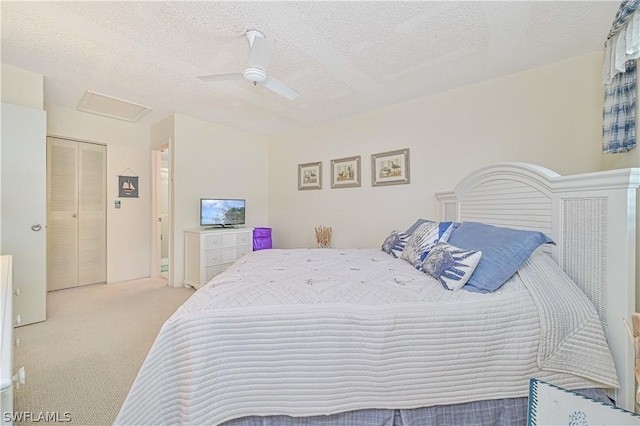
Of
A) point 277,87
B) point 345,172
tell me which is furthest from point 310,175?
point 277,87

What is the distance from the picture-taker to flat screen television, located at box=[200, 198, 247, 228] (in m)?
3.80

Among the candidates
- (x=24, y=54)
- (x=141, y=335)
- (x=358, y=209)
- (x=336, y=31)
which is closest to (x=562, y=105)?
(x=336, y=31)

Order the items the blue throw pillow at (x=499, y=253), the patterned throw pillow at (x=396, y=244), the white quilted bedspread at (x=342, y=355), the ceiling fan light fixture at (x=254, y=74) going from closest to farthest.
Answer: the white quilted bedspread at (x=342, y=355) → the blue throw pillow at (x=499, y=253) → the ceiling fan light fixture at (x=254, y=74) → the patterned throw pillow at (x=396, y=244)

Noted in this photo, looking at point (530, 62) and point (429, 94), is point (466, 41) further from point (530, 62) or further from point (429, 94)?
point (429, 94)

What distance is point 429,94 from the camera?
295 cm

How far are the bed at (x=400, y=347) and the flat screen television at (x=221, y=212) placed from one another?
2784 millimetres

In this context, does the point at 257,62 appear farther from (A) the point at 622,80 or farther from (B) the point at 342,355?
(A) the point at 622,80

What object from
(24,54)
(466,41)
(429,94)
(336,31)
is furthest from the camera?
(429,94)

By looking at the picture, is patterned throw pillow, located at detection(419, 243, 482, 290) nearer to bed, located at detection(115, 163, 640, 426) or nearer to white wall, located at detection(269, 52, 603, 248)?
bed, located at detection(115, 163, 640, 426)

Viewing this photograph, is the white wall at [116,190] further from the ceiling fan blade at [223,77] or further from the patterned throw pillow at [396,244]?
the patterned throw pillow at [396,244]

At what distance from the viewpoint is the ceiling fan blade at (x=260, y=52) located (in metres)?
1.81

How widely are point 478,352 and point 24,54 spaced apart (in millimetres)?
3885

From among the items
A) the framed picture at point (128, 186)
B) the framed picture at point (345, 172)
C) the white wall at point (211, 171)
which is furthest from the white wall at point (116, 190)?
the framed picture at point (345, 172)

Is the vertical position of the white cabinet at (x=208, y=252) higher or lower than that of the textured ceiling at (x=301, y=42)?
lower
